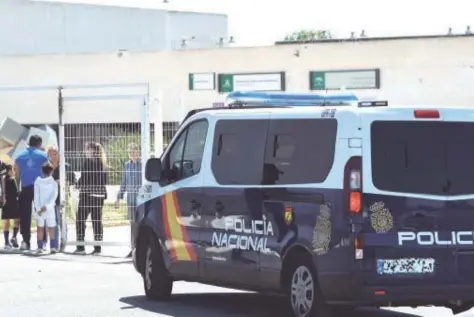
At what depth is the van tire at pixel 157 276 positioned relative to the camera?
40.5ft

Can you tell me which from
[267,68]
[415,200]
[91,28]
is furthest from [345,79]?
[415,200]

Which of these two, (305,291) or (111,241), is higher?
(305,291)

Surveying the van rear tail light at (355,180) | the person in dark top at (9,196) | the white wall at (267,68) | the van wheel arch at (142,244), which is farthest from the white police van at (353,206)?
the white wall at (267,68)

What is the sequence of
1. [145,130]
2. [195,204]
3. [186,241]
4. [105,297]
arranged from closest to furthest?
[195,204] < [186,241] < [105,297] < [145,130]

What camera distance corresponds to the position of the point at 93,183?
1800 cm

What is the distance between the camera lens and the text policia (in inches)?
409

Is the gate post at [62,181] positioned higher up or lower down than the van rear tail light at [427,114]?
lower down

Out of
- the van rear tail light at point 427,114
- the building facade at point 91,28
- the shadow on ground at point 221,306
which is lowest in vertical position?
the shadow on ground at point 221,306

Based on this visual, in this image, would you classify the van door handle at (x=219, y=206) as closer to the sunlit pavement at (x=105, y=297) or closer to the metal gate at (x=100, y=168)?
the sunlit pavement at (x=105, y=297)

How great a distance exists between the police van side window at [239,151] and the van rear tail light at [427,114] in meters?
1.63

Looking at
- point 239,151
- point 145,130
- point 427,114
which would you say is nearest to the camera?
point 427,114

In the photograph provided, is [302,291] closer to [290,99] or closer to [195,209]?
[195,209]

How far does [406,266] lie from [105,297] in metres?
4.53

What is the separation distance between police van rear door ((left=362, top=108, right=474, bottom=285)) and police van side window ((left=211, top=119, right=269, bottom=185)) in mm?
1483
